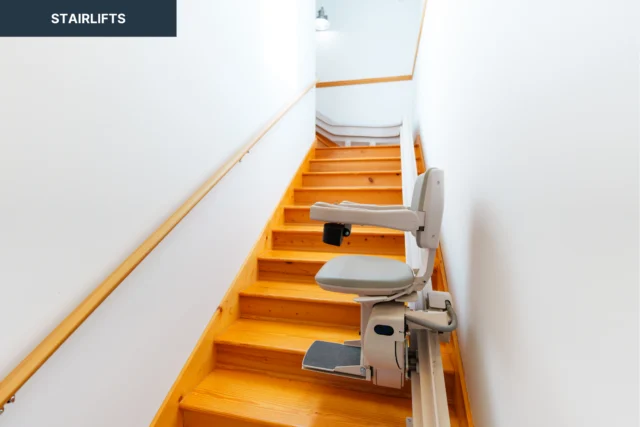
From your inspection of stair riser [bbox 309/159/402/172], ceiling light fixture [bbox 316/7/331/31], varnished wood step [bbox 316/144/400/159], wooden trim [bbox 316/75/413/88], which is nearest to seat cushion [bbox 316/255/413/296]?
stair riser [bbox 309/159/402/172]

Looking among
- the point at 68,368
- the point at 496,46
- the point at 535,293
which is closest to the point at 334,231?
the point at 535,293

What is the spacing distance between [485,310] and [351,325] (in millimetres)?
846

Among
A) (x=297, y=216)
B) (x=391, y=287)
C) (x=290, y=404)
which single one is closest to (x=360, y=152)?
(x=297, y=216)

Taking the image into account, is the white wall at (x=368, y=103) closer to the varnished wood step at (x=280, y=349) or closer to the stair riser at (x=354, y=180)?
the stair riser at (x=354, y=180)

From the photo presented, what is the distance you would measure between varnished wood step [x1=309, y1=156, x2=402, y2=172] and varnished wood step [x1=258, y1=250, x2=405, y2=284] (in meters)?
1.32

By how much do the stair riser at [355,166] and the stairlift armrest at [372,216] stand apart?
6.76 feet

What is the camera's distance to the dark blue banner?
0.87 m

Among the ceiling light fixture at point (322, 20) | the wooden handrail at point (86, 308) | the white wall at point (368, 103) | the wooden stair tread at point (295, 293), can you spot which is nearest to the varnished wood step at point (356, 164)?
the white wall at point (368, 103)

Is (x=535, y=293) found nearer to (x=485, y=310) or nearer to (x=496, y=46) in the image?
(x=485, y=310)

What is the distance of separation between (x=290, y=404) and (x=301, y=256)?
98 cm

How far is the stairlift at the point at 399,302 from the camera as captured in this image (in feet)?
3.72

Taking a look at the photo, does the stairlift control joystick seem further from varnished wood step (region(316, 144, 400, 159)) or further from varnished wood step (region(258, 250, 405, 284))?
varnished wood step (region(316, 144, 400, 159))

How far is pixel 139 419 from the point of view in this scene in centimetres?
117

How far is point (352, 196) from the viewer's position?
8.86ft
